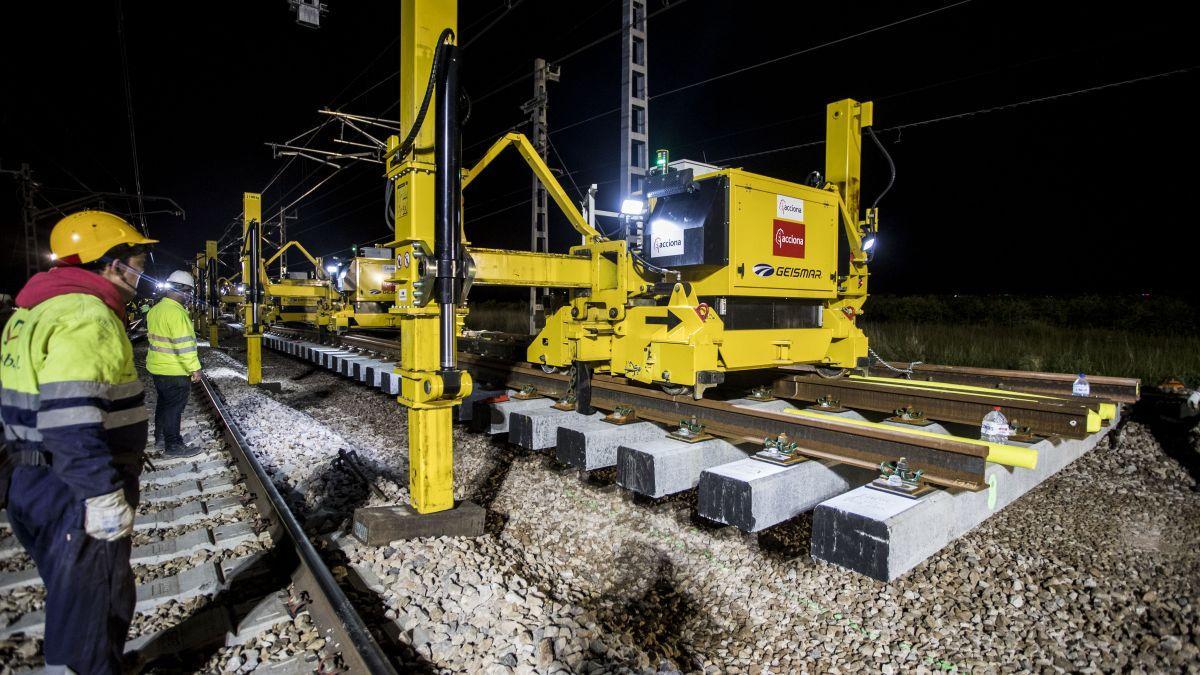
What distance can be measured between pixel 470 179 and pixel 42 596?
186 inches

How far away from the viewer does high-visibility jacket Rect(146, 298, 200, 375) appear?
267 inches

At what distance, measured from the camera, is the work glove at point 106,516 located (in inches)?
83.6

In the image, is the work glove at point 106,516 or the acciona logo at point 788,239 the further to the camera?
the acciona logo at point 788,239

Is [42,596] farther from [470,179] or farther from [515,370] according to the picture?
[515,370]

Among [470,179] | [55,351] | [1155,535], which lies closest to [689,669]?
[55,351]

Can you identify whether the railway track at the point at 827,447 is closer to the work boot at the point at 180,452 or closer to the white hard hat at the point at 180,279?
the work boot at the point at 180,452

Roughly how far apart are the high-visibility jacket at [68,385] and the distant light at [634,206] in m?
4.58

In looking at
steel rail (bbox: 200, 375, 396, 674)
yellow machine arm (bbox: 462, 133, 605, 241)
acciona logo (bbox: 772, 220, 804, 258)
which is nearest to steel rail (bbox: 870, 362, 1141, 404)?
acciona logo (bbox: 772, 220, 804, 258)

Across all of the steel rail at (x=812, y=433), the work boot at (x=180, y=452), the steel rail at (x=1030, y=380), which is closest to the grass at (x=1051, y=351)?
the steel rail at (x=1030, y=380)

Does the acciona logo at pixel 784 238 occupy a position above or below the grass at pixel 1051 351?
above

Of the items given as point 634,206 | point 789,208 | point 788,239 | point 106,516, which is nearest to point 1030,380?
point 788,239

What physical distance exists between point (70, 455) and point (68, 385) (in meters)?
0.24

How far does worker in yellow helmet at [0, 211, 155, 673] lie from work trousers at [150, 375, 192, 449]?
451 centimetres

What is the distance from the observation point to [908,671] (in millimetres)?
2627
